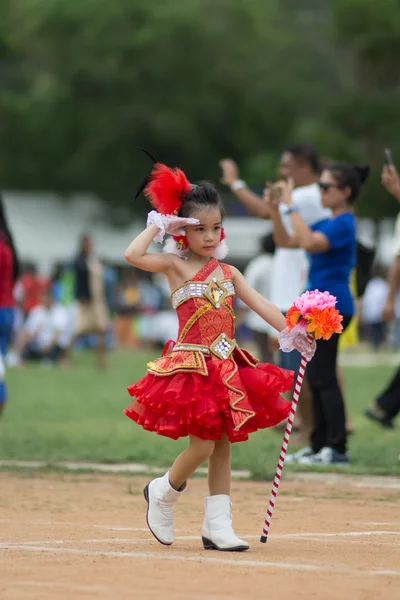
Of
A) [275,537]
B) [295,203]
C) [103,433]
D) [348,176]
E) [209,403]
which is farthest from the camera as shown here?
[103,433]

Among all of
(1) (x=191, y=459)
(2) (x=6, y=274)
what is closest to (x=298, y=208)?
(2) (x=6, y=274)

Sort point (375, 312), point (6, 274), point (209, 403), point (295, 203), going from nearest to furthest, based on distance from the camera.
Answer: point (209, 403), point (295, 203), point (6, 274), point (375, 312)

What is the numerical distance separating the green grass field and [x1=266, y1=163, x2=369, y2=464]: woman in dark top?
33cm

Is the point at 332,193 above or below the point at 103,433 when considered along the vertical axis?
above

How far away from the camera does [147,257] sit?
684cm

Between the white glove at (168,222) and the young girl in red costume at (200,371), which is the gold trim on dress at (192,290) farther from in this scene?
the white glove at (168,222)

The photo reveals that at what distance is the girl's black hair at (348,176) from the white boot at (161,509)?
4.02 meters

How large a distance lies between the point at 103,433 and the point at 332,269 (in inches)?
142

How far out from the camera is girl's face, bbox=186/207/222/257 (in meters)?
6.84

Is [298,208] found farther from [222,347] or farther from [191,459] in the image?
[191,459]

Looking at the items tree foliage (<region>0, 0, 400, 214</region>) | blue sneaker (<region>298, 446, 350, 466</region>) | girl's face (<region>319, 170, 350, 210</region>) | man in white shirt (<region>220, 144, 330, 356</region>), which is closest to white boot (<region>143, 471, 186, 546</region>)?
blue sneaker (<region>298, 446, 350, 466</region>)

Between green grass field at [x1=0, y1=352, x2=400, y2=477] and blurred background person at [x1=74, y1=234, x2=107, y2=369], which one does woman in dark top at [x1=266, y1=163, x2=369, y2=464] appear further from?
blurred background person at [x1=74, y1=234, x2=107, y2=369]

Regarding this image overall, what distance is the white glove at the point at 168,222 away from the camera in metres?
6.79

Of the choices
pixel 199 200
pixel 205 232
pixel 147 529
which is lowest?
pixel 147 529
